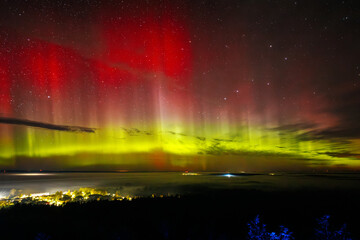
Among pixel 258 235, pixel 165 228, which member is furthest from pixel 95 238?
pixel 258 235

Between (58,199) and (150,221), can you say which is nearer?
(150,221)

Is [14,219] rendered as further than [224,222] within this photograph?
No

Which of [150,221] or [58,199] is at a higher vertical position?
[150,221]

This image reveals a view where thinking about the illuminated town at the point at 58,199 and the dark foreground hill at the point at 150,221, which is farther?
the illuminated town at the point at 58,199

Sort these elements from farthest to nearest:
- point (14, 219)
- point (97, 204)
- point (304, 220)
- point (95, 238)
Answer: point (97, 204)
point (304, 220)
point (14, 219)
point (95, 238)

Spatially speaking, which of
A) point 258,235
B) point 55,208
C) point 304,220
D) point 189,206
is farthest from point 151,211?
point 258,235

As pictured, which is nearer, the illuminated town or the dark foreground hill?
the dark foreground hill

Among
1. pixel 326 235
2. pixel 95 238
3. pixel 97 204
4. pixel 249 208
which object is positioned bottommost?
pixel 249 208

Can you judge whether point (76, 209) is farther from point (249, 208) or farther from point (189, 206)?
point (249, 208)

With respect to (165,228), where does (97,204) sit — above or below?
below

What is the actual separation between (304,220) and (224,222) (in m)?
7.93

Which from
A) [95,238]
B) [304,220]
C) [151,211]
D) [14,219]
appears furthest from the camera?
[151,211]

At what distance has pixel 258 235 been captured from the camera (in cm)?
855

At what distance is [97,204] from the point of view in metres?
26.9
